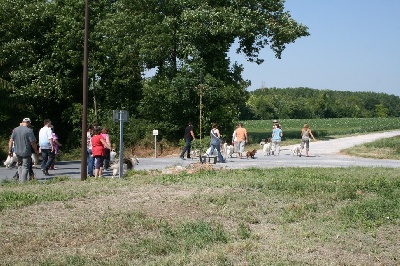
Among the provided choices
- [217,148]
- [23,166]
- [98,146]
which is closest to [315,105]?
[217,148]

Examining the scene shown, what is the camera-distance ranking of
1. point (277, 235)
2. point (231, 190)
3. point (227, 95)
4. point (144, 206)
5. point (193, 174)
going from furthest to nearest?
point (227, 95) → point (193, 174) → point (231, 190) → point (144, 206) → point (277, 235)

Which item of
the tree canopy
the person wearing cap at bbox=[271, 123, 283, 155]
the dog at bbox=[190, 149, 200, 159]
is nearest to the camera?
the dog at bbox=[190, 149, 200, 159]

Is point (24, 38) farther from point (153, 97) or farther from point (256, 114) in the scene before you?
point (256, 114)

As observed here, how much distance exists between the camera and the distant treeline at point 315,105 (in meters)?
124

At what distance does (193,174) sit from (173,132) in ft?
63.0

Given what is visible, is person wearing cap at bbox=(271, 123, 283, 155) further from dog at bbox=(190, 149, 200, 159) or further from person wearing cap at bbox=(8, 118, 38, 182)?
person wearing cap at bbox=(8, 118, 38, 182)

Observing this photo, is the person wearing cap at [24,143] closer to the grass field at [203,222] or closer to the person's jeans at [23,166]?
the person's jeans at [23,166]

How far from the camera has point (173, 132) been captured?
3547 centimetres

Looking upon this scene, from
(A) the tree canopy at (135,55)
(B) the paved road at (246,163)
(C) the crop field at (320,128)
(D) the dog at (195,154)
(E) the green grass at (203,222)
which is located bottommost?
(E) the green grass at (203,222)

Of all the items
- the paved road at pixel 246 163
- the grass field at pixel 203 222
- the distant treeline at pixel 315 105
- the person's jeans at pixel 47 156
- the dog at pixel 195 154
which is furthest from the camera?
the distant treeline at pixel 315 105

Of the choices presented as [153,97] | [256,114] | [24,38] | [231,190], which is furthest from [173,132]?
[256,114]

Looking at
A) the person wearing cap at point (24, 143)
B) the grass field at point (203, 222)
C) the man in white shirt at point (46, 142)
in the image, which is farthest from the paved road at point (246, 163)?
the grass field at point (203, 222)

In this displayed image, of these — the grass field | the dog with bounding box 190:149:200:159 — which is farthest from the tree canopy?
the grass field

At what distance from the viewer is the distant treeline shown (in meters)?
124
